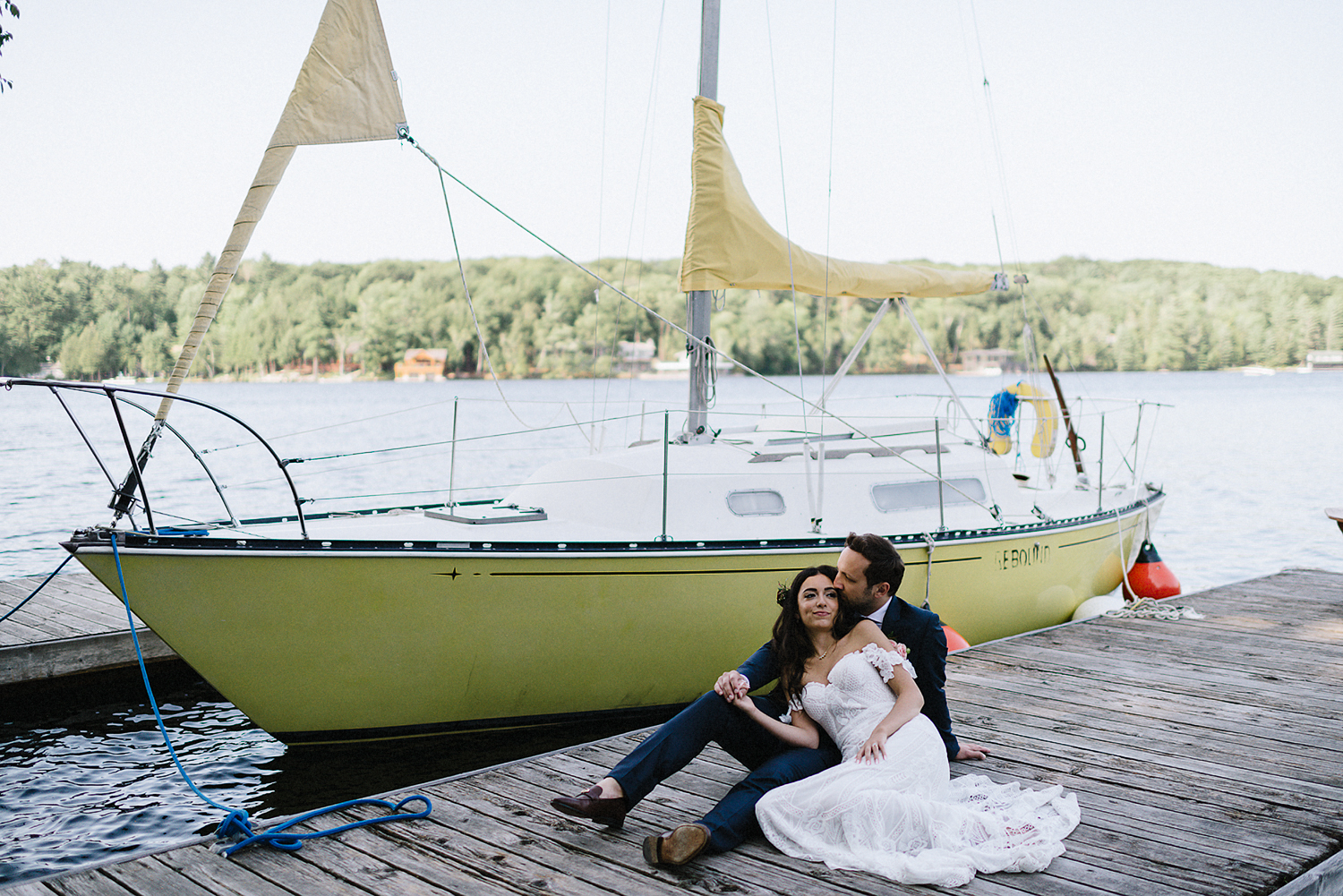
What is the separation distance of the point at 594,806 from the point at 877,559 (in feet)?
4.80

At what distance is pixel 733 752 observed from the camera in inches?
164

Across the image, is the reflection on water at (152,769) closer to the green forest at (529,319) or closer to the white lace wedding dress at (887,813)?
the white lace wedding dress at (887,813)

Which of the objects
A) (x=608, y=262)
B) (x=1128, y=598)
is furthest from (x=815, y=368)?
(x=1128, y=598)

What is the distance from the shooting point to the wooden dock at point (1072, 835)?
144 inches

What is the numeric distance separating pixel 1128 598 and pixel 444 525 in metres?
7.04

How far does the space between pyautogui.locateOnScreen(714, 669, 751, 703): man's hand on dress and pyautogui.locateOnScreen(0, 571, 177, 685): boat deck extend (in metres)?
6.37

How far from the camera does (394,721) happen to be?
6.53 meters

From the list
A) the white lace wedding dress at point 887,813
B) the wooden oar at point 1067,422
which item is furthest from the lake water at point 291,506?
the white lace wedding dress at point 887,813

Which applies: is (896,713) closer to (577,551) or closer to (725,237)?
(577,551)

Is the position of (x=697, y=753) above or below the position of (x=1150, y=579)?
above

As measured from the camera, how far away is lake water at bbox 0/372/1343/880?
6.55m

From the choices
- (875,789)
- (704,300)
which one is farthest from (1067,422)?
(875,789)

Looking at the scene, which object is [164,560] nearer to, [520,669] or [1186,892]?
[520,669]

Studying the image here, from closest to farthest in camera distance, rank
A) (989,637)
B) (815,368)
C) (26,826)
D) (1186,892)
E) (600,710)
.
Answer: (1186,892), (26,826), (600,710), (989,637), (815,368)
